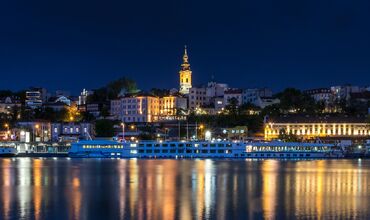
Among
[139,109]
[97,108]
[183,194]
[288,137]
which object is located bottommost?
[183,194]

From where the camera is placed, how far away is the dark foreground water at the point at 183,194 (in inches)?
806

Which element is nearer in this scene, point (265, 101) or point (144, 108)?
point (144, 108)

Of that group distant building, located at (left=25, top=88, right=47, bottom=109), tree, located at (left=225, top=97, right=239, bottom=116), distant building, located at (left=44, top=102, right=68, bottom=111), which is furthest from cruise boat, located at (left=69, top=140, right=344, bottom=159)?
distant building, located at (left=25, top=88, right=47, bottom=109)

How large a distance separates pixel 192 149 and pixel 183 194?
1103 inches

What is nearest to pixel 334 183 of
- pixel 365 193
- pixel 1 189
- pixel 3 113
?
A: pixel 365 193

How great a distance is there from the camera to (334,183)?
3012cm

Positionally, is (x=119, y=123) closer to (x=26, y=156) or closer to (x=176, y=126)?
(x=176, y=126)

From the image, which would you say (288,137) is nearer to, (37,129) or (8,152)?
(37,129)

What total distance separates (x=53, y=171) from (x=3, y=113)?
132 ft

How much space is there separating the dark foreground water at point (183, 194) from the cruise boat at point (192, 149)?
1516cm

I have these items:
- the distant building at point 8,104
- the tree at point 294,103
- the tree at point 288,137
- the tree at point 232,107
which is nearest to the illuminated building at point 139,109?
the tree at point 232,107

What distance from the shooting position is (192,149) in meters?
53.4

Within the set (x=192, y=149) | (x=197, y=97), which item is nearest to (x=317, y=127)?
(x=192, y=149)

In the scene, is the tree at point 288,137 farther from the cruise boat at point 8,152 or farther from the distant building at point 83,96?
the distant building at point 83,96
